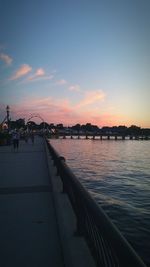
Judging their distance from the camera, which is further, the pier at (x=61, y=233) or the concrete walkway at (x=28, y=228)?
the concrete walkway at (x=28, y=228)

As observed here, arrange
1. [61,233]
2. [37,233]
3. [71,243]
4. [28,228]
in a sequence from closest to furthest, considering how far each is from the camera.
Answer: [71,243] → [61,233] → [37,233] → [28,228]

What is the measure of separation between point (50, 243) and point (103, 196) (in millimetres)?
11943

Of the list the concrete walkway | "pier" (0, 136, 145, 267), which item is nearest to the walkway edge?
"pier" (0, 136, 145, 267)

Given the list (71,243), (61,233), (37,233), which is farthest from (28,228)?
(71,243)

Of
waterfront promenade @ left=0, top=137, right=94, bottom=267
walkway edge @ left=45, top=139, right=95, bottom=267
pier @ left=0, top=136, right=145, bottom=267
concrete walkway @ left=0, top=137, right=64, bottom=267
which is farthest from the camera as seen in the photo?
concrete walkway @ left=0, top=137, right=64, bottom=267

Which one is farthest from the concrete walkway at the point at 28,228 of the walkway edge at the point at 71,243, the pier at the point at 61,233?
the walkway edge at the point at 71,243

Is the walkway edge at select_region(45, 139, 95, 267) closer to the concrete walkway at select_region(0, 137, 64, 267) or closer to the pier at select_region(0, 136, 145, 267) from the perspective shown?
the pier at select_region(0, 136, 145, 267)

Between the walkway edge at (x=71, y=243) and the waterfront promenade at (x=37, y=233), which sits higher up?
the walkway edge at (x=71, y=243)

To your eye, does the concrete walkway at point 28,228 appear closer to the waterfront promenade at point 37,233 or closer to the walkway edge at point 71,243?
the waterfront promenade at point 37,233

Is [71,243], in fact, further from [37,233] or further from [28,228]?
[28,228]

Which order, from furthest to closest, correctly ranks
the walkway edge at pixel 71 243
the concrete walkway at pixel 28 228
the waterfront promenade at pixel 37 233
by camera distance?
1. the concrete walkway at pixel 28 228
2. the waterfront promenade at pixel 37 233
3. the walkway edge at pixel 71 243

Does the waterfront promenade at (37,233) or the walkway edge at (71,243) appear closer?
the walkway edge at (71,243)

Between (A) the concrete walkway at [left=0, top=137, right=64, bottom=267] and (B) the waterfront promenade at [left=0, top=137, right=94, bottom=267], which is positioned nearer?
(B) the waterfront promenade at [left=0, top=137, right=94, bottom=267]

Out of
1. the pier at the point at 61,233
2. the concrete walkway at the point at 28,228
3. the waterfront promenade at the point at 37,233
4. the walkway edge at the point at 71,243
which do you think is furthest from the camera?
the concrete walkway at the point at 28,228
